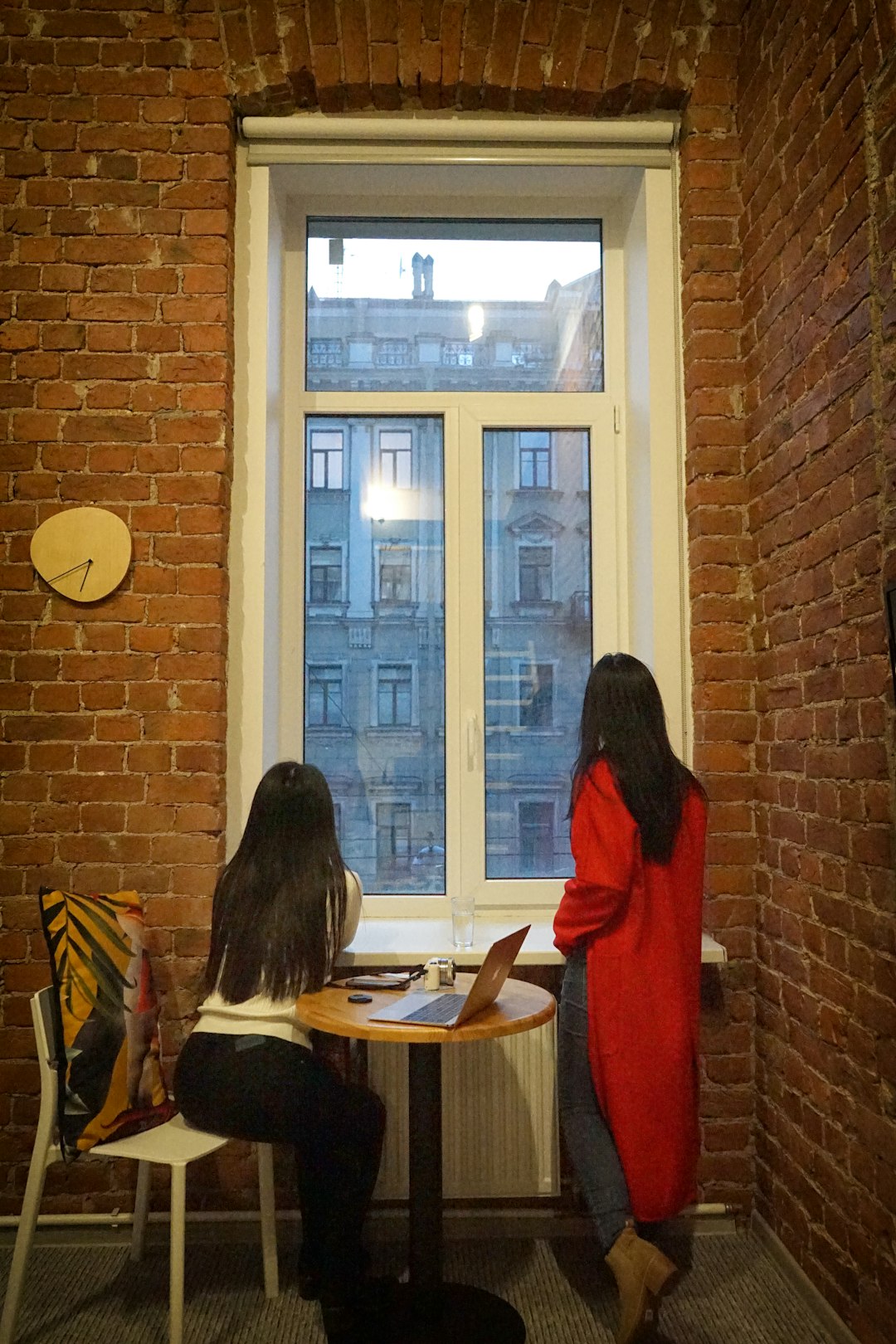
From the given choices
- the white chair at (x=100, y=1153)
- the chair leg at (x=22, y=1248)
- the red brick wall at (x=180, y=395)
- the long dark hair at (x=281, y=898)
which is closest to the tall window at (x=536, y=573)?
the red brick wall at (x=180, y=395)

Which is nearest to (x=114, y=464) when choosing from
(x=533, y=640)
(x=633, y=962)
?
(x=533, y=640)

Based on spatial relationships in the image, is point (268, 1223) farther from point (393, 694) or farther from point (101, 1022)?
point (393, 694)

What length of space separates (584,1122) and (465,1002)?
0.50 m

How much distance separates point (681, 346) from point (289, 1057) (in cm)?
223

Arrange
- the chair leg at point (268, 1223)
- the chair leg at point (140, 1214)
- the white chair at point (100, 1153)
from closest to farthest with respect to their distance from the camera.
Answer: the white chair at point (100, 1153)
the chair leg at point (268, 1223)
the chair leg at point (140, 1214)

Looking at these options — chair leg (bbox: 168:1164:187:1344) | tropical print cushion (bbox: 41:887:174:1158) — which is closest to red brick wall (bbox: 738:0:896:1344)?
chair leg (bbox: 168:1164:187:1344)

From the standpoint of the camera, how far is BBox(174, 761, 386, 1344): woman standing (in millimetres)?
2111

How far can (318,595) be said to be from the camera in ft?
10.2

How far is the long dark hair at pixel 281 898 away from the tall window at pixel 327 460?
46.7 inches

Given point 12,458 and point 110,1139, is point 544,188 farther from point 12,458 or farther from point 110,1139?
point 110,1139

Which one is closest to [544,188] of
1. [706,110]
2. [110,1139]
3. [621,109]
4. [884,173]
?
[621,109]

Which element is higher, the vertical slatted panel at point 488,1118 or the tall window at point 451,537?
the tall window at point 451,537

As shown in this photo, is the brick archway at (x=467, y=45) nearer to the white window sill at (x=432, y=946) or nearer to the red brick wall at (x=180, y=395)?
the red brick wall at (x=180, y=395)

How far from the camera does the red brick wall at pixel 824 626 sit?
195 cm
